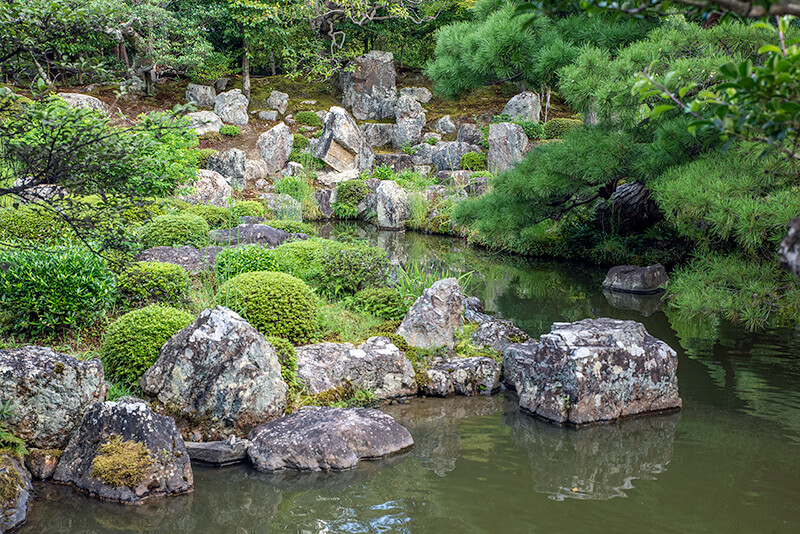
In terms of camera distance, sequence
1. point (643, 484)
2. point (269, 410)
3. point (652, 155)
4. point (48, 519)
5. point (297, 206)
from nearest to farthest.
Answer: point (48, 519), point (643, 484), point (269, 410), point (652, 155), point (297, 206)

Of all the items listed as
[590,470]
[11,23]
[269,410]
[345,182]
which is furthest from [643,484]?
[345,182]

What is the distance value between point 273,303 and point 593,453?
3235 mm

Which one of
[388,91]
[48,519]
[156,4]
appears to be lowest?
[48,519]

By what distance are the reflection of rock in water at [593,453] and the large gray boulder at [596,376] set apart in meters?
0.13

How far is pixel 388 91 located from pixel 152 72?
895 cm

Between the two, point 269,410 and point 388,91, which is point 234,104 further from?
point 269,410

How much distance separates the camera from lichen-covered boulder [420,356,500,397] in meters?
6.04

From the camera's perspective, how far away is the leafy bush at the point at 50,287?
214 inches

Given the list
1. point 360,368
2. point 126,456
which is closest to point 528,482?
point 360,368

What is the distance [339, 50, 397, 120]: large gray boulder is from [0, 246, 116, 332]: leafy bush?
20.2m

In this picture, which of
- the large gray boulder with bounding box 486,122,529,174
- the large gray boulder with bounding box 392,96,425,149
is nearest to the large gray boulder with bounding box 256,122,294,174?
the large gray boulder with bounding box 392,96,425,149

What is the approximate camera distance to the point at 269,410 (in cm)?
496

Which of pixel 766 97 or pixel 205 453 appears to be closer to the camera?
pixel 766 97

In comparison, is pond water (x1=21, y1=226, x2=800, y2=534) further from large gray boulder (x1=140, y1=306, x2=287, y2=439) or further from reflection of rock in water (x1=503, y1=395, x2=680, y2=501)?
large gray boulder (x1=140, y1=306, x2=287, y2=439)
